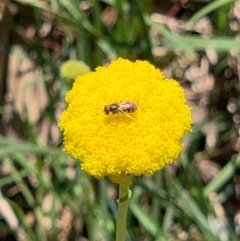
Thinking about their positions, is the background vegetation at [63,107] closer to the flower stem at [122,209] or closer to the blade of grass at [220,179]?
the blade of grass at [220,179]

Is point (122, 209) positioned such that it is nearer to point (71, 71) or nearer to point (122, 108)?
point (122, 108)

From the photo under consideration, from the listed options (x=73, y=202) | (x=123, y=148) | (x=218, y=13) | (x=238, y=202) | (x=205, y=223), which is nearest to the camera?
(x=123, y=148)

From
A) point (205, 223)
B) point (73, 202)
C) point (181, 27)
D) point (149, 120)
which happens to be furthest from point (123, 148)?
point (181, 27)

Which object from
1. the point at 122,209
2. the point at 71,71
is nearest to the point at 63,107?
the point at 71,71

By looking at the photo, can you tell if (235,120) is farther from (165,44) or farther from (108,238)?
(108,238)

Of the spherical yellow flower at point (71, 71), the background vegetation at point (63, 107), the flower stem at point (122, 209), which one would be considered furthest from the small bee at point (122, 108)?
the background vegetation at point (63, 107)

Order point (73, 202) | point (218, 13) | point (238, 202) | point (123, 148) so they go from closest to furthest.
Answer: point (123, 148) < point (73, 202) < point (218, 13) < point (238, 202)

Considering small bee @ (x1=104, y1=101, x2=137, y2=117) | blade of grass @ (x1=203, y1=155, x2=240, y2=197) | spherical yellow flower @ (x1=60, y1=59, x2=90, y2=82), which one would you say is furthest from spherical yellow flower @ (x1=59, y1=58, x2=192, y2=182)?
blade of grass @ (x1=203, y1=155, x2=240, y2=197)
